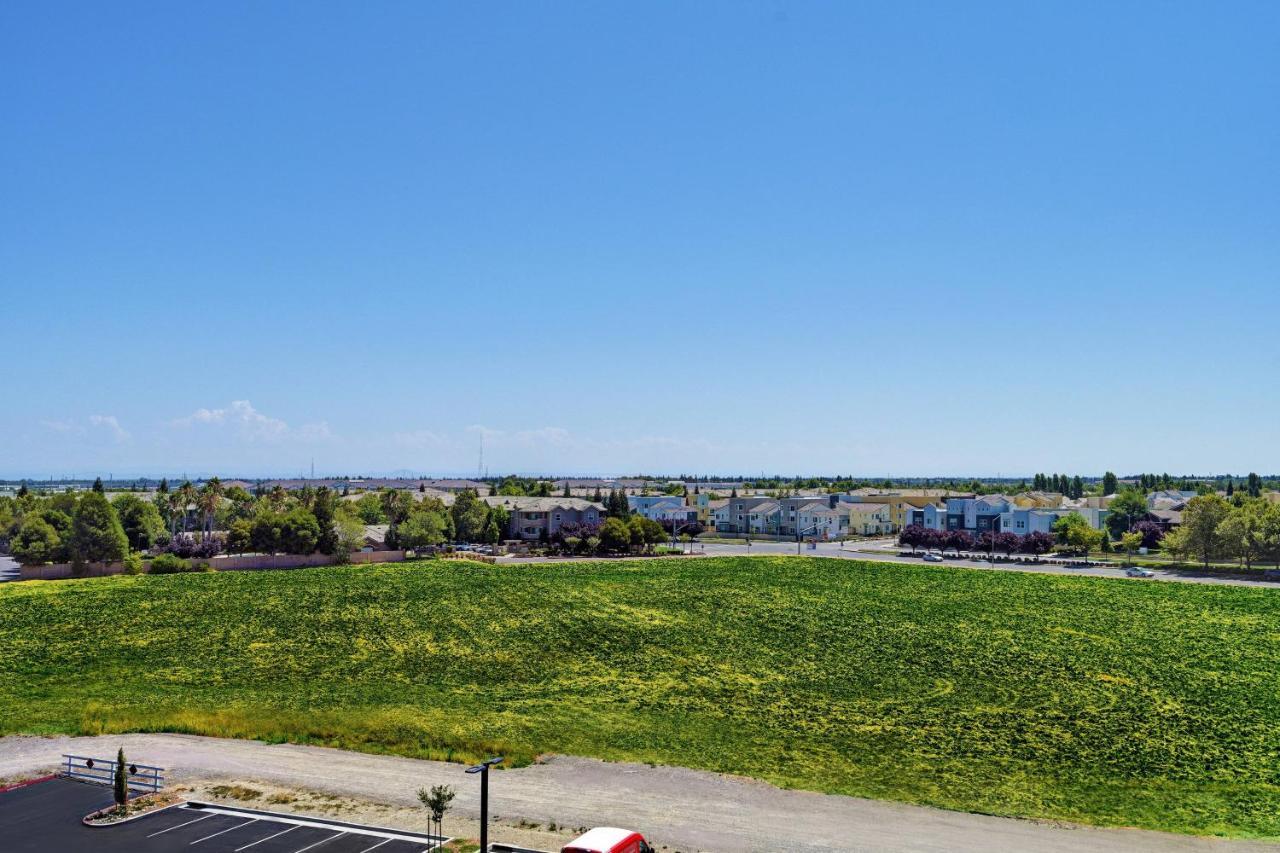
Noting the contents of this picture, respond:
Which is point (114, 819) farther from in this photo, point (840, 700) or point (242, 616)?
point (242, 616)

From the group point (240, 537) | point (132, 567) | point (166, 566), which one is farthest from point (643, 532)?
point (132, 567)

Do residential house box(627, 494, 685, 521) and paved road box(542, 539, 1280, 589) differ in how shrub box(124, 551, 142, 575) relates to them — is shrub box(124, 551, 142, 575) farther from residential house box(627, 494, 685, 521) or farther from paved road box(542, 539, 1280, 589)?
residential house box(627, 494, 685, 521)

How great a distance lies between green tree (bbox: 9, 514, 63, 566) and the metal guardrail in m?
56.8

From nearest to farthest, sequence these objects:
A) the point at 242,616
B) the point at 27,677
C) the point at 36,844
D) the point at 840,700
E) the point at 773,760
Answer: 1. the point at 36,844
2. the point at 773,760
3. the point at 840,700
4. the point at 27,677
5. the point at 242,616

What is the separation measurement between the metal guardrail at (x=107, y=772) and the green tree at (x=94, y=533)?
55.9 m

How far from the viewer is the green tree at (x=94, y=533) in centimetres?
7406

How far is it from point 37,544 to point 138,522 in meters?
27.7

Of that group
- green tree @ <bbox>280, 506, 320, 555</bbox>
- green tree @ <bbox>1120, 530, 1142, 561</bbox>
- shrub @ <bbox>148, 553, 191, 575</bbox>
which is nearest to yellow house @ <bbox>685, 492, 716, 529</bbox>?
green tree @ <bbox>1120, 530, 1142, 561</bbox>

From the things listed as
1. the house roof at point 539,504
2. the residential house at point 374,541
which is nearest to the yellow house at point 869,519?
the house roof at point 539,504

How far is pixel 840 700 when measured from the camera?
3800cm

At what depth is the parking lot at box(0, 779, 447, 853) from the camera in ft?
67.6

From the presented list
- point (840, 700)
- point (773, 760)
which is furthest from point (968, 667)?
point (773, 760)

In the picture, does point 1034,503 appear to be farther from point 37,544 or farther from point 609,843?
point 609,843

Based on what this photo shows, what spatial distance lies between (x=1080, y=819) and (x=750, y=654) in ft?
75.5
